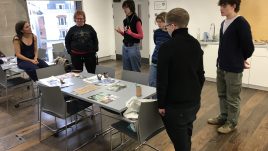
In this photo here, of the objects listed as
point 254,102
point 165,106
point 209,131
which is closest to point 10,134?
point 165,106

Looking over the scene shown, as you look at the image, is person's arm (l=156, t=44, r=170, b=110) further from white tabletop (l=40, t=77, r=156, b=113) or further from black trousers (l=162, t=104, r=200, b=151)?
white tabletop (l=40, t=77, r=156, b=113)

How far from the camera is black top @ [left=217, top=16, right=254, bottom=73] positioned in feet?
8.30

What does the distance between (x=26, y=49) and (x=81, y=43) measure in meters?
1.02

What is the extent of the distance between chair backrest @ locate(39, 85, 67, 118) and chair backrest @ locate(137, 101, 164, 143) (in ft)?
3.18

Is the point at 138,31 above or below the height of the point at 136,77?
above

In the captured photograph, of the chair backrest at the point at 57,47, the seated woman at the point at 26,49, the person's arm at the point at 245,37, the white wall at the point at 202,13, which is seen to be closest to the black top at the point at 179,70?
the person's arm at the point at 245,37

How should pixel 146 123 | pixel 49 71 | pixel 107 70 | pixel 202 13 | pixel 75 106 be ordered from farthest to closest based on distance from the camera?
pixel 202 13 → pixel 49 71 → pixel 107 70 → pixel 75 106 → pixel 146 123

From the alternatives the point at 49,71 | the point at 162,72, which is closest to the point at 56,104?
the point at 49,71

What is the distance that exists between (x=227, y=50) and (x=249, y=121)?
4.05ft

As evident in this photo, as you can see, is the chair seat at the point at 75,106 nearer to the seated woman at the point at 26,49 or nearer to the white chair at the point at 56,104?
the white chair at the point at 56,104

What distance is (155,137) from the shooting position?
9.78 ft

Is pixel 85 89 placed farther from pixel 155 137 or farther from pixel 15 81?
pixel 15 81

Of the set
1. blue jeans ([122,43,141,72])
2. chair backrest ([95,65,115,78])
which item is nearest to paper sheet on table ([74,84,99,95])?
chair backrest ([95,65,115,78])

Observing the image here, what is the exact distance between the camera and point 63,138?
3041 millimetres
